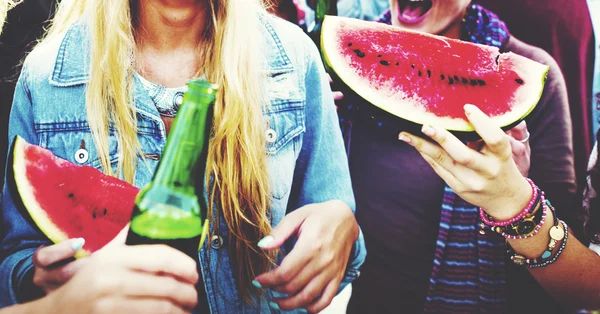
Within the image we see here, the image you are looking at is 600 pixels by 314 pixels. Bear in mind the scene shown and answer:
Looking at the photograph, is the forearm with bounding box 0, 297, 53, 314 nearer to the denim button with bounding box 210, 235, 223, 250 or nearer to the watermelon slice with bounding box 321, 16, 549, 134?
the denim button with bounding box 210, 235, 223, 250

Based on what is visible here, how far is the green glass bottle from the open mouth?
1483 mm

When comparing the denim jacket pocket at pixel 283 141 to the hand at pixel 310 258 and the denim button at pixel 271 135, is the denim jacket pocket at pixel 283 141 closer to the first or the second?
the denim button at pixel 271 135

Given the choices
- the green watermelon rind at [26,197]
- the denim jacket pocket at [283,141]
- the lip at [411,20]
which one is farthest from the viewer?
the lip at [411,20]

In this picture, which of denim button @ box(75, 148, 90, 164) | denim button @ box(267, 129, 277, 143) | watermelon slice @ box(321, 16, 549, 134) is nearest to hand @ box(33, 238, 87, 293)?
denim button @ box(75, 148, 90, 164)

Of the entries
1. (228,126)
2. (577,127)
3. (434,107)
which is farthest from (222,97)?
(577,127)

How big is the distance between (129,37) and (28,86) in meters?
0.34

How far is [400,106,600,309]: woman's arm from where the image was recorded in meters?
0.94

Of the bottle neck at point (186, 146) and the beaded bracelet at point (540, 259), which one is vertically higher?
the bottle neck at point (186, 146)

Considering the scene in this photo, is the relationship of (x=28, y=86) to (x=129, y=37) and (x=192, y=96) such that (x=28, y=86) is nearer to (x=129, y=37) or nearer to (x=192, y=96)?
(x=129, y=37)

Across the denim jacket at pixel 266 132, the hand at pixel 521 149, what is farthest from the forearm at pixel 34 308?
the hand at pixel 521 149

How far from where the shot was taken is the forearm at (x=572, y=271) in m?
1.15

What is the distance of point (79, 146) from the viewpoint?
1.24m

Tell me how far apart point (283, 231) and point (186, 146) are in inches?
17.2

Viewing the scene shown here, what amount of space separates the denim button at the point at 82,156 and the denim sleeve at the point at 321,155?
713 mm
